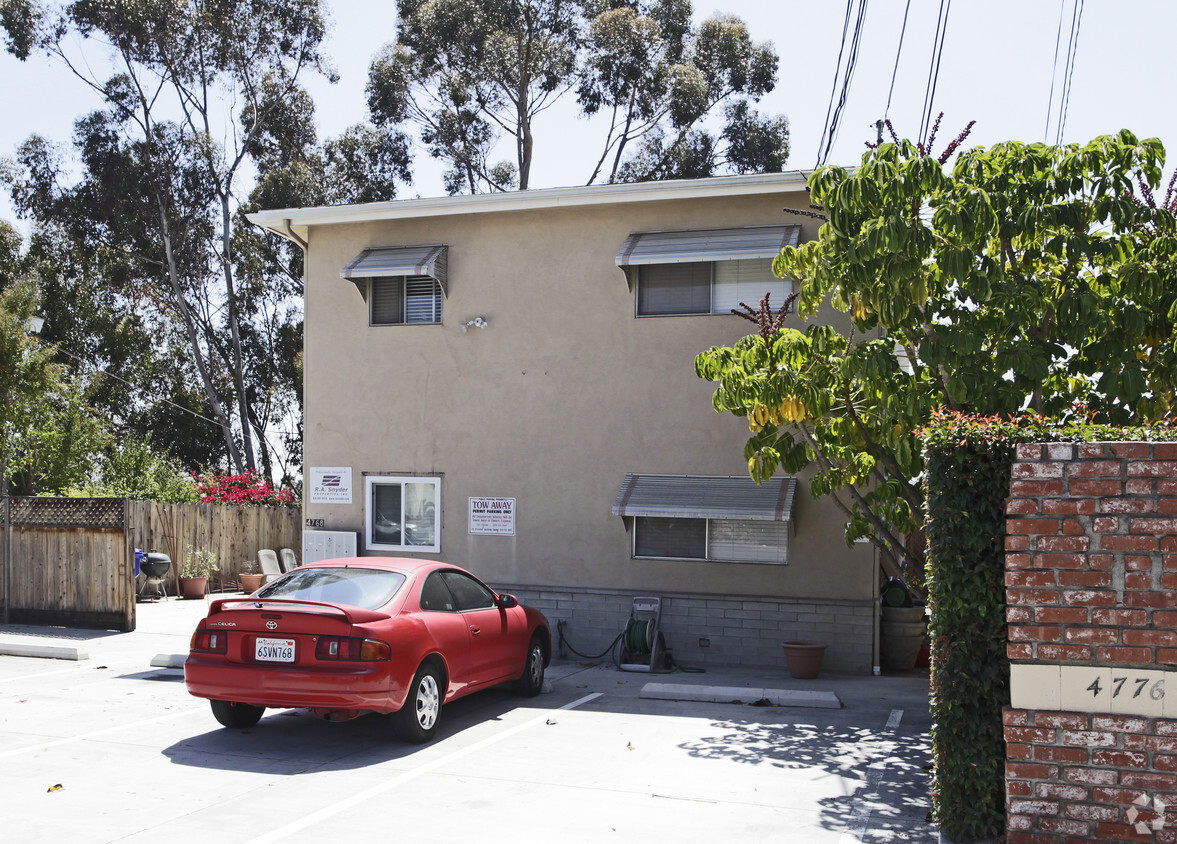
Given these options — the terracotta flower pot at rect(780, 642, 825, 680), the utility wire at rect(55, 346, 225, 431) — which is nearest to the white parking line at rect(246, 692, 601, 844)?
the terracotta flower pot at rect(780, 642, 825, 680)

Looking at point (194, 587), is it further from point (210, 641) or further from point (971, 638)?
point (971, 638)

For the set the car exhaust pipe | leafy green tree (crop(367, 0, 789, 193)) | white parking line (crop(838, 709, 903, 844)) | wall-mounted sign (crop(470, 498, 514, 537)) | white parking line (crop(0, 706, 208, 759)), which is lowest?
white parking line (crop(0, 706, 208, 759))

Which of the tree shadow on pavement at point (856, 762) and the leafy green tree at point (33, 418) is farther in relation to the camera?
the leafy green tree at point (33, 418)

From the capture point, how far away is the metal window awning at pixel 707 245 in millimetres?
11898

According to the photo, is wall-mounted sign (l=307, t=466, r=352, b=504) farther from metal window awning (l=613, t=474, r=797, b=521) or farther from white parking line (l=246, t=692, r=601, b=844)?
white parking line (l=246, t=692, r=601, b=844)

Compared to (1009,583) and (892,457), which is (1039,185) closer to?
(892,457)

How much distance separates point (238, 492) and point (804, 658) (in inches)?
604

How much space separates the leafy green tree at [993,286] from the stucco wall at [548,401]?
330 centimetres

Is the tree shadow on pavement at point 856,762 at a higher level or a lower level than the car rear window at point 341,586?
lower

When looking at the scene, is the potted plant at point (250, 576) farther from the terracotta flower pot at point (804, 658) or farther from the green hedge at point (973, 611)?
the green hedge at point (973, 611)

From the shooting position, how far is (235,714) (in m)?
8.32

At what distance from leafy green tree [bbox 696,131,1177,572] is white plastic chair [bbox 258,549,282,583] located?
12.7m

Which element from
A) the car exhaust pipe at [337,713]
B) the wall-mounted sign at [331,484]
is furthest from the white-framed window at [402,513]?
the car exhaust pipe at [337,713]

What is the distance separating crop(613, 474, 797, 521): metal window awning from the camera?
457 inches
